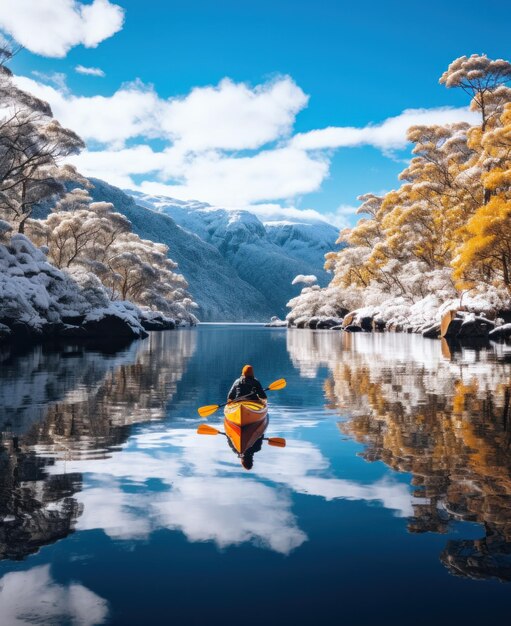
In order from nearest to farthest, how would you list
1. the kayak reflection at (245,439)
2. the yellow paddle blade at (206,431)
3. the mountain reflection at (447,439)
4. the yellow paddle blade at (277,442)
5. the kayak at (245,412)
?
the mountain reflection at (447,439), the kayak reflection at (245,439), the yellow paddle blade at (277,442), the kayak at (245,412), the yellow paddle blade at (206,431)

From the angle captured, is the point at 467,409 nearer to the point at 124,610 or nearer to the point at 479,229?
the point at 124,610

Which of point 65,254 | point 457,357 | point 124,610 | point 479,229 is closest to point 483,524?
point 124,610

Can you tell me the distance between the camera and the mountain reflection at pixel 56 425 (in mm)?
5215

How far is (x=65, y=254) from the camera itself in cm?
5081

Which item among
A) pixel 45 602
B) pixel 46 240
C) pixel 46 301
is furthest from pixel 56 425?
pixel 46 240

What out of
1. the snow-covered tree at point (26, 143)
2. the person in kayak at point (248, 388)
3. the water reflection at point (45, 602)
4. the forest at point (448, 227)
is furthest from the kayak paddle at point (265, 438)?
the snow-covered tree at point (26, 143)

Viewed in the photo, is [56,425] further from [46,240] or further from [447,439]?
[46,240]

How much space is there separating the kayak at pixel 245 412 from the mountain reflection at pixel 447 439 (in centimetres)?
153

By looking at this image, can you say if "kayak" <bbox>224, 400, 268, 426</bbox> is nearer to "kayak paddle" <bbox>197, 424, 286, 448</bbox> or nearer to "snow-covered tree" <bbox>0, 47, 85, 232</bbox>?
"kayak paddle" <bbox>197, 424, 286, 448</bbox>

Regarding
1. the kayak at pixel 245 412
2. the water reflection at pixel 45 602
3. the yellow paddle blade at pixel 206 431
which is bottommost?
the water reflection at pixel 45 602

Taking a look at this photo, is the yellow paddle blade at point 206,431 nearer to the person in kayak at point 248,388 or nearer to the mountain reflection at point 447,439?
→ the person in kayak at point 248,388

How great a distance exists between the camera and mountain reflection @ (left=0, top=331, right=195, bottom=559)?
5.21 metres

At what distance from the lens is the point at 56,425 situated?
384 inches

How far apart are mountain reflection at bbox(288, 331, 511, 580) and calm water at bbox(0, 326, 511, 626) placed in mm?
32
